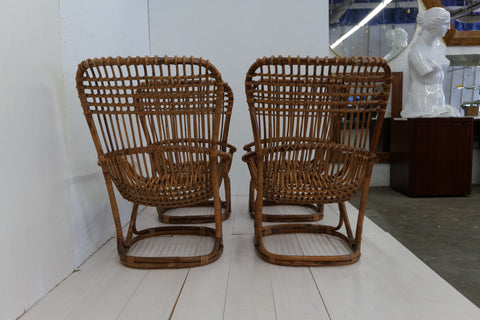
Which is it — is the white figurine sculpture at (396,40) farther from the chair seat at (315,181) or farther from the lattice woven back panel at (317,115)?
the chair seat at (315,181)

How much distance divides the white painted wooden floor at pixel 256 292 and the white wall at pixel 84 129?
14cm

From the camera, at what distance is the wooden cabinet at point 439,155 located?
3.06m

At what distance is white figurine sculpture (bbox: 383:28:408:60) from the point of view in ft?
11.9

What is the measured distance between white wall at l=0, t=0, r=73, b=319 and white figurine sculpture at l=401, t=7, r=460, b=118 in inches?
114

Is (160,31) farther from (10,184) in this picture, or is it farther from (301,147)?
(10,184)

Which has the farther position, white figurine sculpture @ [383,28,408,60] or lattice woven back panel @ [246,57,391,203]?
white figurine sculpture @ [383,28,408,60]

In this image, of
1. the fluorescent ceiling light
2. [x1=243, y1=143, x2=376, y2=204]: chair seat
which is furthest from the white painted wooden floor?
the fluorescent ceiling light

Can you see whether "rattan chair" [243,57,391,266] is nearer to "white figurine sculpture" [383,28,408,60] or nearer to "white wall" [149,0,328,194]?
"white wall" [149,0,328,194]

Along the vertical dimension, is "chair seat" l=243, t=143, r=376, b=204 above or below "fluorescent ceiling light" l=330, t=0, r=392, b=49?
below

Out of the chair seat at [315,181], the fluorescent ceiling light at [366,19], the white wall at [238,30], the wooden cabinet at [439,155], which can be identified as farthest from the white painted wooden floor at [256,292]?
the fluorescent ceiling light at [366,19]

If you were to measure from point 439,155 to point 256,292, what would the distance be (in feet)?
8.23

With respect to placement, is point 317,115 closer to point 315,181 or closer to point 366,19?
point 315,181

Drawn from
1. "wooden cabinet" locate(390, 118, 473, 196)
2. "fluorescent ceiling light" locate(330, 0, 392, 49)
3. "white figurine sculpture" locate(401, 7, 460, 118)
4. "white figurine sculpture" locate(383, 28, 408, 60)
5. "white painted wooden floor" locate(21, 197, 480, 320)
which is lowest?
"white painted wooden floor" locate(21, 197, 480, 320)

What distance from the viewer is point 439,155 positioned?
10.2ft
